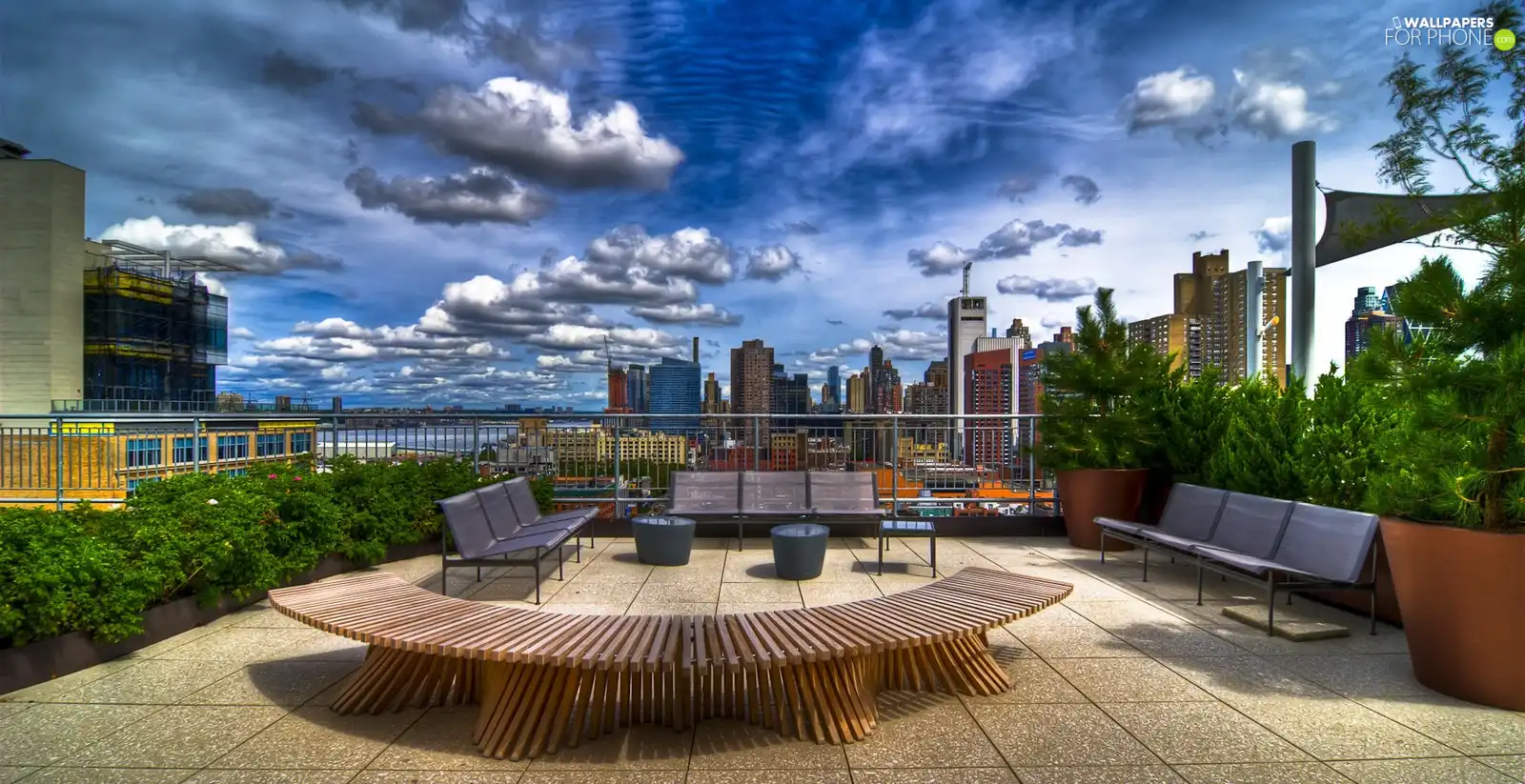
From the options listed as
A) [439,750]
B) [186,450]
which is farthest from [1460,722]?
[186,450]

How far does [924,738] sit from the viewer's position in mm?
3238

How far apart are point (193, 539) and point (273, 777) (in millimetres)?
2795

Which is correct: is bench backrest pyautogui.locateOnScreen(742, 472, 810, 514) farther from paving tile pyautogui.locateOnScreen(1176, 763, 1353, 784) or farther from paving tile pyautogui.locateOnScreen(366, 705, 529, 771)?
paving tile pyautogui.locateOnScreen(1176, 763, 1353, 784)

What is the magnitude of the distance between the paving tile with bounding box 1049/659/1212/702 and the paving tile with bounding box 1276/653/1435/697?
31.7 inches

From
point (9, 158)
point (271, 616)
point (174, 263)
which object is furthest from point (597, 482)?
point (174, 263)

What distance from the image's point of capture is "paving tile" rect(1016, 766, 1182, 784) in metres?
2.84

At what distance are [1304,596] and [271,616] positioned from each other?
8.19 m

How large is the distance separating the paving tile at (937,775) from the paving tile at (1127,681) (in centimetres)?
110

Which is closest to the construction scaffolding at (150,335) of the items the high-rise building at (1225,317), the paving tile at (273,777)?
the paving tile at (273,777)

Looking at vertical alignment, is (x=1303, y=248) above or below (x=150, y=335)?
below

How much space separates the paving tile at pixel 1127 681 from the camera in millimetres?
3748

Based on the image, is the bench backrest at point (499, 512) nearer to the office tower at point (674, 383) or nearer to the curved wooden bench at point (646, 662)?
the curved wooden bench at point (646, 662)

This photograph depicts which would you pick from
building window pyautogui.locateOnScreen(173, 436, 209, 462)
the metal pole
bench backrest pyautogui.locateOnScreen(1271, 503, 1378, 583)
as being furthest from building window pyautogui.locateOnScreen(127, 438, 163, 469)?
the metal pole

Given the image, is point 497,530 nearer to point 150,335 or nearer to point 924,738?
point 924,738
